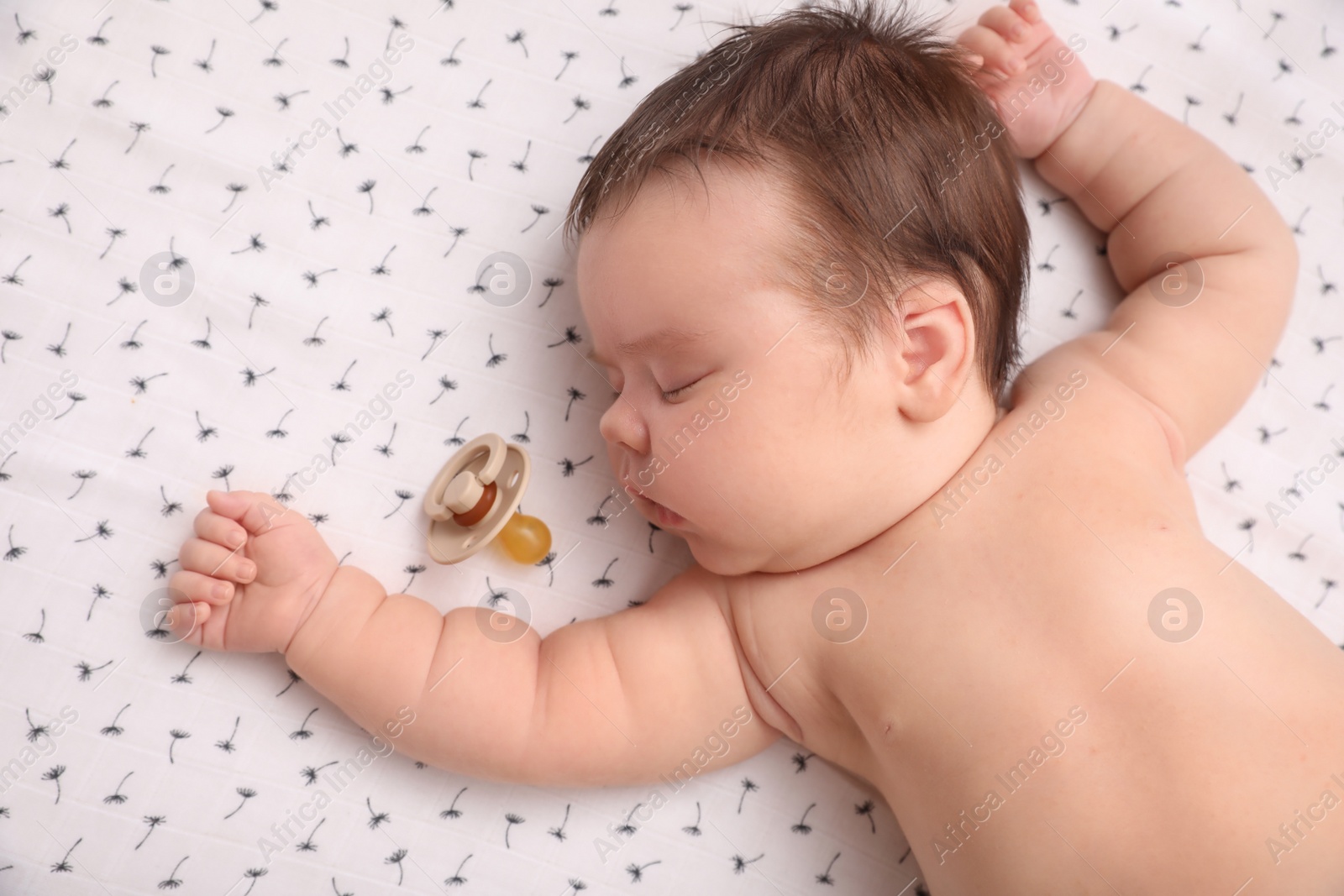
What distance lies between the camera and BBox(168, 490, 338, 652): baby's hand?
149cm

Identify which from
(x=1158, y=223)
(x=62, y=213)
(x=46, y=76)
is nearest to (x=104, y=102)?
(x=46, y=76)

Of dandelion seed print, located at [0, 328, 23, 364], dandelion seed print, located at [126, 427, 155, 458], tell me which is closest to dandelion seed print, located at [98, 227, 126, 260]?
dandelion seed print, located at [0, 328, 23, 364]

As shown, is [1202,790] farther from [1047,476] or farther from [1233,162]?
[1233,162]

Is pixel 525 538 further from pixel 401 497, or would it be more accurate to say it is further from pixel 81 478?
pixel 81 478

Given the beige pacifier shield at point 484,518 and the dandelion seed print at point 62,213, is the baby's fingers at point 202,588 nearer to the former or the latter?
the beige pacifier shield at point 484,518

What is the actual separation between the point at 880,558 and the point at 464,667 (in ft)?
2.24

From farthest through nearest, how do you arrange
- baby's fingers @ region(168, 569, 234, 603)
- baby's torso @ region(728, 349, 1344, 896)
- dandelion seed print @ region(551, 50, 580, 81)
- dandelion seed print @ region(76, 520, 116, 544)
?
dandelion seed print @ region(551, 50, 580, 81) → dandelion seed print @ region(76, 520, 116, 544) → baby's fingers @ region(168, 569, 234, 603) → baby's torso @ region(728, 349, 1344, 896)

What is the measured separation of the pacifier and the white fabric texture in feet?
0.19

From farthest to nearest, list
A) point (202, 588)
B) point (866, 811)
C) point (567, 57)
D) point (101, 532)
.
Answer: point (567, 57)
point (866, 811)
point (101, 532)
point (202, 588)

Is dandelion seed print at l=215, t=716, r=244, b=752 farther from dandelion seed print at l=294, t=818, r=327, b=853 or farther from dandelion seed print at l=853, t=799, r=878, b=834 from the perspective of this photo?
dandelion seed print at l=853, t=799, r=878, b=834

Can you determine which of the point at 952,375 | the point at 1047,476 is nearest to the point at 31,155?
the point at 952,375

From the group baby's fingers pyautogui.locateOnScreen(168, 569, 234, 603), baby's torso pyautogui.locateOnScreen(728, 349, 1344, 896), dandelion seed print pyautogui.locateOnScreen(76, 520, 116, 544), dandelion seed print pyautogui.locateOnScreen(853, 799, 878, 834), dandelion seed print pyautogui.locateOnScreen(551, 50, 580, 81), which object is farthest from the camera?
dandelion seed print pyautogui.locateOnScreen(551, 50, 580, 81)

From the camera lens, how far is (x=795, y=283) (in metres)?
1.34

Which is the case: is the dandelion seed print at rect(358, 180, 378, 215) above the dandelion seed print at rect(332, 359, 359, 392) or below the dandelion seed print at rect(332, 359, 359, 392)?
above
